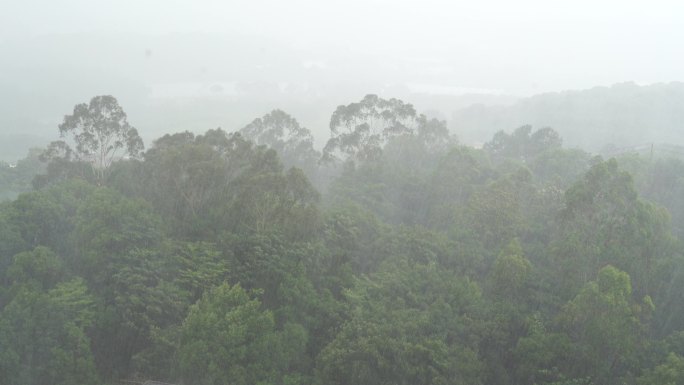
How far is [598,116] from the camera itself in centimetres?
5194

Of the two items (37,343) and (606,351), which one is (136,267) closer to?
(37,343)

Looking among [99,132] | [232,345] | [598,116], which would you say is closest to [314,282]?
[232,345]

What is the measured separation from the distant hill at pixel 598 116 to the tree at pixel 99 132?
116 feet

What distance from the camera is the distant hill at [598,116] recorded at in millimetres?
47500

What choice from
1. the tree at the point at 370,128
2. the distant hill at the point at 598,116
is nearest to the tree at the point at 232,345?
the tree at the point at 370,128

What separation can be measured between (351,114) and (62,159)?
503 inches

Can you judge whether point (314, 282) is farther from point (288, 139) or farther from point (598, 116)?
point (598, 116)

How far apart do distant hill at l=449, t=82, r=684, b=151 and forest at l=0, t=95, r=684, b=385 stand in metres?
29.8

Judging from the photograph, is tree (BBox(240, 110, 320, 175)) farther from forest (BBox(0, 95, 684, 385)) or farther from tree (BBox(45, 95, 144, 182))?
forest (BBox(0, 95, 684, 385))

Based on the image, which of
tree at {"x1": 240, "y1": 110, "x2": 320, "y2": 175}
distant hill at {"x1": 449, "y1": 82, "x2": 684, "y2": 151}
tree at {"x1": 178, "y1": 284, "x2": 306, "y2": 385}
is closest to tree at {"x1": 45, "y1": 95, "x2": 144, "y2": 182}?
tree at {"x1": 240, "y1": 110, "x2": 320, "y2": 175}

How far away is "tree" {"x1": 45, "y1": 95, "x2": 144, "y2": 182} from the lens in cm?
2111

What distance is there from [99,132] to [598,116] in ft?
148

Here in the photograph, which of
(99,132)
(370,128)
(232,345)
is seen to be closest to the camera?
(232,345)

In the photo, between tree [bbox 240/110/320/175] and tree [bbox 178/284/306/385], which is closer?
tree [bbox 178/284/306/385]
